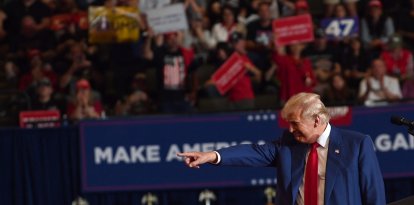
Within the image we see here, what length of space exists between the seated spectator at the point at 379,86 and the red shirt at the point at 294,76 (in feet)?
2.22

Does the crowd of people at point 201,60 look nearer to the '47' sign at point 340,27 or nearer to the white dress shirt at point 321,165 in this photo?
the '47' sign at point 340,27

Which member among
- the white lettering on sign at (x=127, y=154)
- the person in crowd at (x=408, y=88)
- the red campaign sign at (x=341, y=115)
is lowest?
the white lettering on sign at (x=127, y=154)

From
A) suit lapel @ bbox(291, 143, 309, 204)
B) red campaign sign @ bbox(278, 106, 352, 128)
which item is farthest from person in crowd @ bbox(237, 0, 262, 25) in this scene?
suit lapel @ bbox(291, 143, 309, 204)

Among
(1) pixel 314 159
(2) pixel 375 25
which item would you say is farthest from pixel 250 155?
(2) pixel 375 25

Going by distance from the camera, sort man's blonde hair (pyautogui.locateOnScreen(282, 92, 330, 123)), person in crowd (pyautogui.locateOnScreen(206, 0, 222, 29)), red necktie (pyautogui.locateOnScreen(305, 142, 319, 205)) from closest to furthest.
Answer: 1. man's blonde hair (pyautogui.locateOnScreen(282, 92, 330, 123))
2. red necktie (pyautogui.locateOnScreen(305, 142, 319, 205))
3. person in crowd (pyautogui.locateOnScreen(206, 0, 222, 29))

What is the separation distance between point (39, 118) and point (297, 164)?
23.4ft

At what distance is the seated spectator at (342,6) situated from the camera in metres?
15.8

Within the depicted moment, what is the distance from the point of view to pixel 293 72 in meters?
14.8

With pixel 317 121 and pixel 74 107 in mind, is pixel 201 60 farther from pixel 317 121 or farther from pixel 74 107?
pixel 317 121

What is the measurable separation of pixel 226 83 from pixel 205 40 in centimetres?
139

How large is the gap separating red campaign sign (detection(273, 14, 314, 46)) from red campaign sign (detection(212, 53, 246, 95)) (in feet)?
1.91

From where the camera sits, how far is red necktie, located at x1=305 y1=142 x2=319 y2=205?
7.04 metres

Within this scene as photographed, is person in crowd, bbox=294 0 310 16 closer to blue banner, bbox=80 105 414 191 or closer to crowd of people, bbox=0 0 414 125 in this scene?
crowd of people, bbox=0 0 414 125

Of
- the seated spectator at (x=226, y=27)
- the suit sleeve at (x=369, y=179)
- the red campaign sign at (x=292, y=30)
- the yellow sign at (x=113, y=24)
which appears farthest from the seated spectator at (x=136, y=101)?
the suit sleeve at (x=369, y=179)
